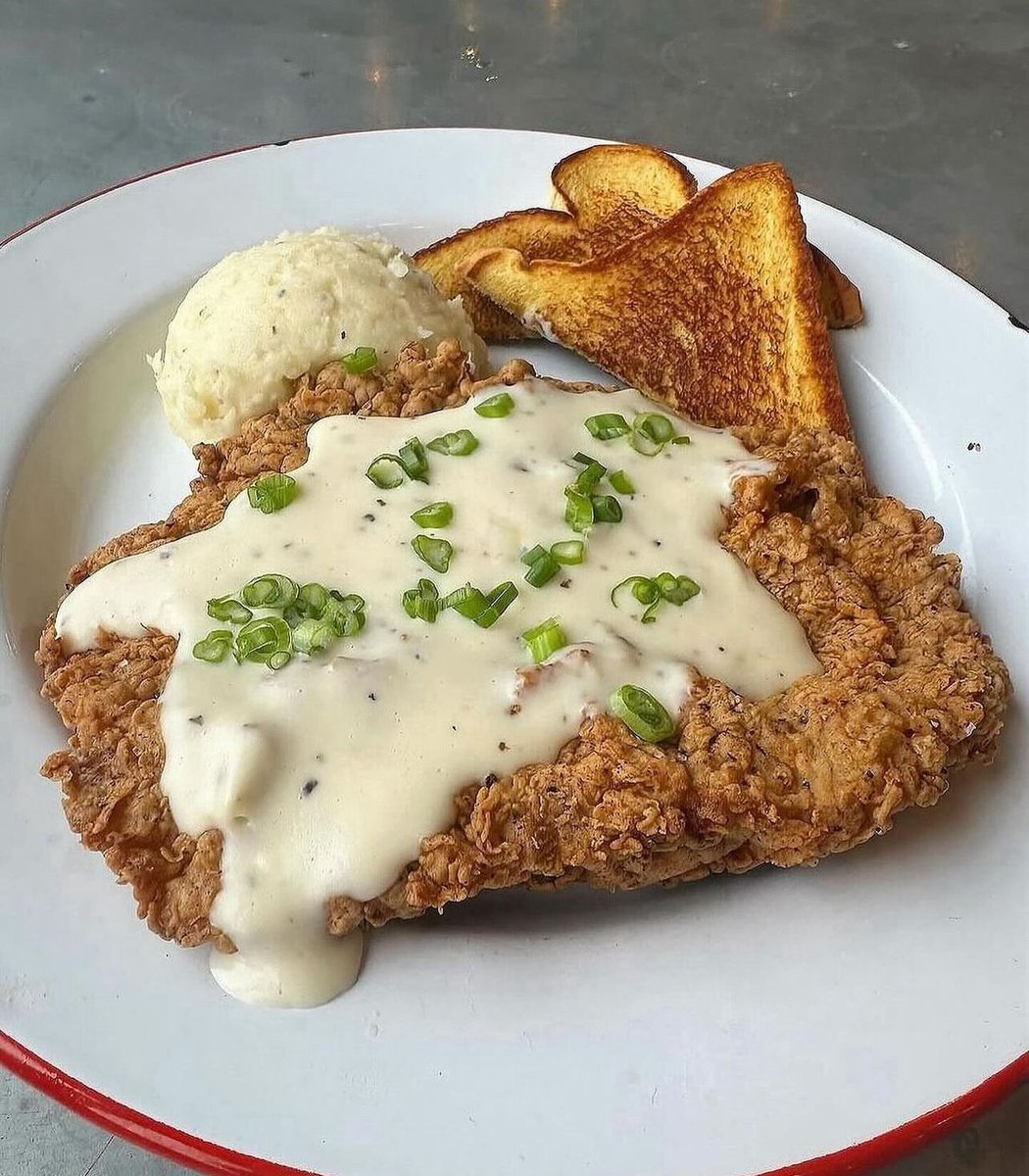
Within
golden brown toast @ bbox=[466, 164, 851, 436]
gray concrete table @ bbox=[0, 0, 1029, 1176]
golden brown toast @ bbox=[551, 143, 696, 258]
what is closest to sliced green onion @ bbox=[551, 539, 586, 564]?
golden brown toast @ bbox=[466, 164, 851, 436]

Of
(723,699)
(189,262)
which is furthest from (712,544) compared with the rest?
(189,262)

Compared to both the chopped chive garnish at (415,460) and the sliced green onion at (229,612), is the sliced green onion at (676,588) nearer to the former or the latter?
the chopped chive garnish at (415,460)

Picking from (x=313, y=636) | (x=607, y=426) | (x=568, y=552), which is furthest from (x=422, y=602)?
(x=607, y=426)

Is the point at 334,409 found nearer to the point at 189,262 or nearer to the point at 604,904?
the point at 189,262

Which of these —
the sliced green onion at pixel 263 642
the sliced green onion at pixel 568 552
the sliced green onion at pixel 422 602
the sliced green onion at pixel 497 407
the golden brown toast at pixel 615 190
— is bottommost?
the sliced green onion at pixel 263 642

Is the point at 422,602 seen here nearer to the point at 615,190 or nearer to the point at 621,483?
the point at 621,483

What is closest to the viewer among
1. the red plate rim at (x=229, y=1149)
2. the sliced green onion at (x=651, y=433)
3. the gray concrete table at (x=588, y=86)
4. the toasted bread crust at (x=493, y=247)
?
the red plate rim at (x=229, y=1149)

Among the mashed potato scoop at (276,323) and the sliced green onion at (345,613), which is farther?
the mashed potato scoop at (276,323)

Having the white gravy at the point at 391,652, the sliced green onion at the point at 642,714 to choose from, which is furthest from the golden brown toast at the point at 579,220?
the sliced green onion at the point at 642,714
